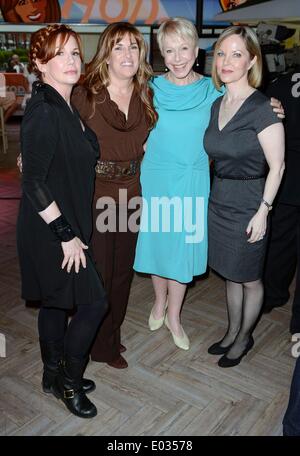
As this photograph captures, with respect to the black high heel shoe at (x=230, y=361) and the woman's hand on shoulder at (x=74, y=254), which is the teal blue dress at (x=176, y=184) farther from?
the woman's hand on shoulder at (x=74, y=254)

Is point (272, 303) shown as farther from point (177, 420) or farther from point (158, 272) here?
point (177, 420)

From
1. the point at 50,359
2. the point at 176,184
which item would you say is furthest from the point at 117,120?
the point at 50,359

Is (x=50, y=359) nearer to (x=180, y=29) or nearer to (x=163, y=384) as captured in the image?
(x=163, y=384)

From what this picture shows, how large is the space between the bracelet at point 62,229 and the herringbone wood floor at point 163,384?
0.86m

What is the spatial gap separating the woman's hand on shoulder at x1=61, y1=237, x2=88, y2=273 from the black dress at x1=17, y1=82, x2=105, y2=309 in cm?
3

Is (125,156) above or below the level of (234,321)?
above

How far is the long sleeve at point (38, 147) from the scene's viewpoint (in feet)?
4.99

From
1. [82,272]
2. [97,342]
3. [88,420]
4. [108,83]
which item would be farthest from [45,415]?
[108,83]

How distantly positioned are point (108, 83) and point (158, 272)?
1.01 metres

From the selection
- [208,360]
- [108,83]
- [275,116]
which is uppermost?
[108,83]

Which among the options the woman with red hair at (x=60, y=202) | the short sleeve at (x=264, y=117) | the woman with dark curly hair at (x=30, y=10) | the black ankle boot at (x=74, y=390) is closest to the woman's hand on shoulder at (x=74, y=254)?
the woman with red hair at (x=60, y=202)

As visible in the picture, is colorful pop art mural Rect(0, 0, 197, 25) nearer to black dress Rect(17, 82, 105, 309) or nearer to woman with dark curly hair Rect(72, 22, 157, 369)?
woman with dark curly hair Rect(72, 22, 157, 369)

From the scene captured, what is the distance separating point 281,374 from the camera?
2.30 meters
